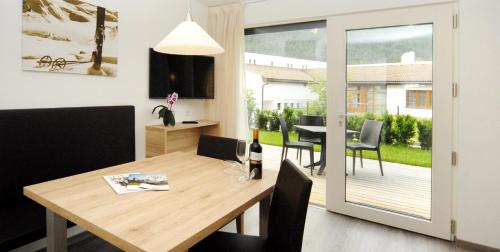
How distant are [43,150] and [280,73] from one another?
312 cm

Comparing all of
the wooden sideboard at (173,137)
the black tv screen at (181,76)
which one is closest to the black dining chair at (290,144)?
the wooden sideboard at (173,137)

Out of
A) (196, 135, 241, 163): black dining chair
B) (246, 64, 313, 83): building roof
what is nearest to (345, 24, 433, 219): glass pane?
(246, 64, 313, 83): building roof

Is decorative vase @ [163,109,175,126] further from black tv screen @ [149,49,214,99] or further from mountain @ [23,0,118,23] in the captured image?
mountain @ [23,0,118,23]

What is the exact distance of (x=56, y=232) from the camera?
140 cm

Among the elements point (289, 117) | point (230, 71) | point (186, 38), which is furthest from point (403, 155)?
point (186, 38)

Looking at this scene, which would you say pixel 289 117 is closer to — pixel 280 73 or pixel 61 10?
pixel 280 73

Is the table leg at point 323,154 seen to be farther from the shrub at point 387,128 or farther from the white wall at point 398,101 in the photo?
the white wall at point 398,101

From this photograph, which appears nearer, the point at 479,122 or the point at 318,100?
the point at 479,122

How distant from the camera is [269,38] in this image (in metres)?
3.98

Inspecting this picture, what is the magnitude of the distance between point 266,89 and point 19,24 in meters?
3.03

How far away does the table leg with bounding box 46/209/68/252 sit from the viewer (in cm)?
139

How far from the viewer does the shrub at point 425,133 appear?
8.80ft

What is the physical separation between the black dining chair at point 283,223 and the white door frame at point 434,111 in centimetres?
174

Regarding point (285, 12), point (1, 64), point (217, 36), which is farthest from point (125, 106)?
point (285, 12)
